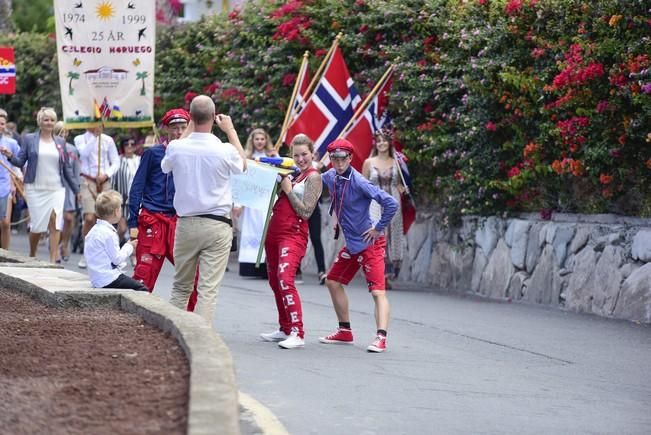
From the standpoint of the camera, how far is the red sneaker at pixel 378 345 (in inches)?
420

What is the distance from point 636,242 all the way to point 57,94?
17.4m

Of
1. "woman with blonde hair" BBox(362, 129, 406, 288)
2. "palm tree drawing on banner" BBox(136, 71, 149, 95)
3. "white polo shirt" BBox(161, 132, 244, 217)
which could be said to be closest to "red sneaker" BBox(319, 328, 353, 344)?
"white polo shirt" BBox(161, 132, 244, 217)

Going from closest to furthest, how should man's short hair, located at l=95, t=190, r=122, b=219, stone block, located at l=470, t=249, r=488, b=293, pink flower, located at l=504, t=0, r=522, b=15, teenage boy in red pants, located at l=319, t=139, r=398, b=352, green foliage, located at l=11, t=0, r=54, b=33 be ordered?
man's short hair, located at l=95, t=190, r=122, b=219, teenage boy in red pants, located at l=319, t=139, r=398, b=352, pink flower, located at l=504, t=0, r=522, b=15, stone block, located at l=470, t=249, r=488, b=293, green foliage, located at l=11, t=0, r=54, b=33

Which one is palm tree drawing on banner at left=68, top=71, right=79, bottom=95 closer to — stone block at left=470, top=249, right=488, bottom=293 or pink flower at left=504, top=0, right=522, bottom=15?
stone block at left=470, top=249, right=488, bottom=293

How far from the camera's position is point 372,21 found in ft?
61.9

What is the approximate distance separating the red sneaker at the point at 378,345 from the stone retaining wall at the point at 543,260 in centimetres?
341

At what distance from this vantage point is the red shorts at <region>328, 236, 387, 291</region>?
1110 centimetres

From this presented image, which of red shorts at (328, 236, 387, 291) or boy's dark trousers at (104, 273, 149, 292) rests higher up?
red shorts at (328, 236, 387, 291)

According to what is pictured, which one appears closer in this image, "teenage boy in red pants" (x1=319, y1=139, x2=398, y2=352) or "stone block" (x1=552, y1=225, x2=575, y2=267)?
"teenage boy in red pants" (x1=319, y1=139, x2=398, y2=352)

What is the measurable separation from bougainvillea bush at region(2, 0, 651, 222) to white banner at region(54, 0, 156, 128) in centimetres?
274

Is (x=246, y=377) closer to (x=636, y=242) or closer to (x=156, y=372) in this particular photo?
(x=156, y=372)

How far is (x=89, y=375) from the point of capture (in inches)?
291

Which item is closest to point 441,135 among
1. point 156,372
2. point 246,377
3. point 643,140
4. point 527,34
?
point 527,34

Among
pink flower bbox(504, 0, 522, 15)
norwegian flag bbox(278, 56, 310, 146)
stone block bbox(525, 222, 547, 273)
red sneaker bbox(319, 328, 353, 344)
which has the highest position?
pink flower bbox(504, 0, 522, 15)
